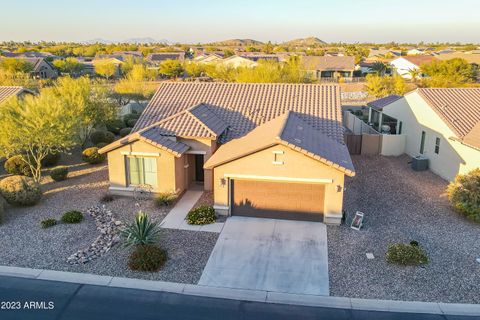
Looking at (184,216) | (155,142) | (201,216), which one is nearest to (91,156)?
(155,142)

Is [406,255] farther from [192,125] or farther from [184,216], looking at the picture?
[192,125]

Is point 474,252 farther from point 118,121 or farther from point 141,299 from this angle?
point 118,121

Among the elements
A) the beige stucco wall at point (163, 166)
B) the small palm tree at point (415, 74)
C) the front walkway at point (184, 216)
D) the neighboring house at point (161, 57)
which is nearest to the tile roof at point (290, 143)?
the beige stucco wall at point (163, 166)

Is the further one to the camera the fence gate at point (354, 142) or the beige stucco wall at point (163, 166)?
the fence gate at point (354, 142)

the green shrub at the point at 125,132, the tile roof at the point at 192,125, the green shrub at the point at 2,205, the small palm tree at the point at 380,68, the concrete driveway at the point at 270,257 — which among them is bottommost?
the concrete driveway at the point at 270,257

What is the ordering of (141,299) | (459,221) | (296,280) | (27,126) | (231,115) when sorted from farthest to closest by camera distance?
(231,115) < (27,126) < (459,221) < (296,280) < (141,299)

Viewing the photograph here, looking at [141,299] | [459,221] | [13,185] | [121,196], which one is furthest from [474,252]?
[13,185]

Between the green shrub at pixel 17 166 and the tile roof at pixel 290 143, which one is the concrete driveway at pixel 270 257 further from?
the green shrub at pixel 17 166
